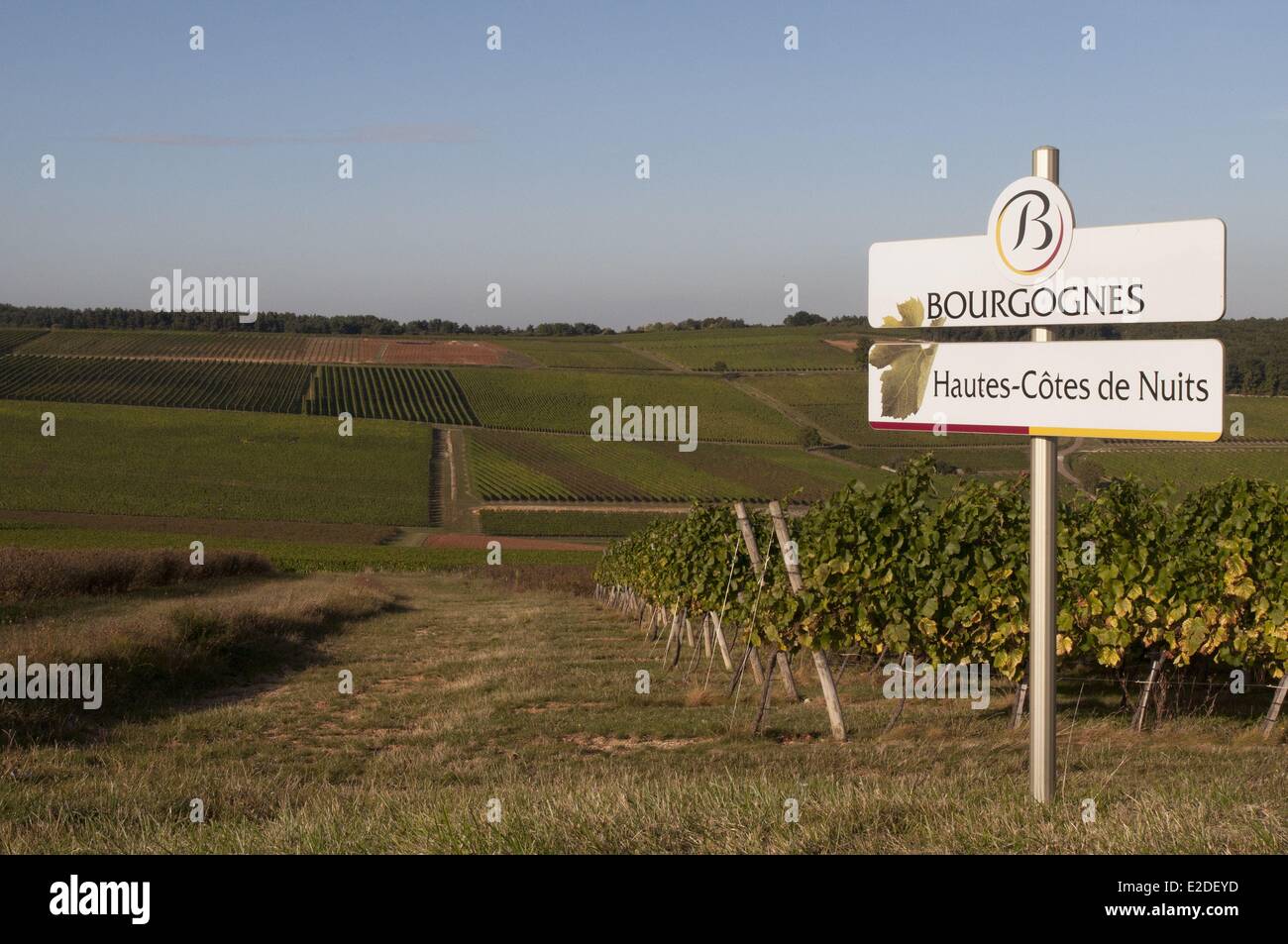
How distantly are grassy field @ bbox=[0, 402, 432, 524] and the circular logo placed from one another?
213 ft

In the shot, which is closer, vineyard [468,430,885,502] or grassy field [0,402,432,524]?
grassy field [0,402,432,524]

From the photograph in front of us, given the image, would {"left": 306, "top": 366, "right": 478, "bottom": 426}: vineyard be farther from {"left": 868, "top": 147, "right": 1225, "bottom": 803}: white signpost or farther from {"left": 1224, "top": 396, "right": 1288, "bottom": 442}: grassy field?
{"left": 868, "top": 147, "right": 1225, "bottom": 803}: white signpost

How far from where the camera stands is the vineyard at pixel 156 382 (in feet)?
301

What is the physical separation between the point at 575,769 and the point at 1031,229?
529 centimetres

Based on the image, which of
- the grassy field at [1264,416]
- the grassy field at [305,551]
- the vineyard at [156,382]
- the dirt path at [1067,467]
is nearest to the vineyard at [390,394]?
the vineyard at [156,382]

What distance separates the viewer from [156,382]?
97.6 metres

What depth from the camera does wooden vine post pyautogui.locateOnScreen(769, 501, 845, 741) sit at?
9453 mm

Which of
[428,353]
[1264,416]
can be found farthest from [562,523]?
[428,353]

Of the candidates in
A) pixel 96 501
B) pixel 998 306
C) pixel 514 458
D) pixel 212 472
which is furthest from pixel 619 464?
pixel 998 306

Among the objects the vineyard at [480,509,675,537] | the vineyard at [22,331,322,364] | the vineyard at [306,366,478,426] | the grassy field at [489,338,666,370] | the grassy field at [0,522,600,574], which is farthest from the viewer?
the grassy field at [489,338,666,370]

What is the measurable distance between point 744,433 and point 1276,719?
83634mm

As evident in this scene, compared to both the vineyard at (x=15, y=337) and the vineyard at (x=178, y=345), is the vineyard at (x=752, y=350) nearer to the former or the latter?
the vineyard at (x=178, y=345)

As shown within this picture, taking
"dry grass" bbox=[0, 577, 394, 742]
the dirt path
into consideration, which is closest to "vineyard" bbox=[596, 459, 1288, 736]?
"dry grass" bbox=[0, 577, 394, 742]
